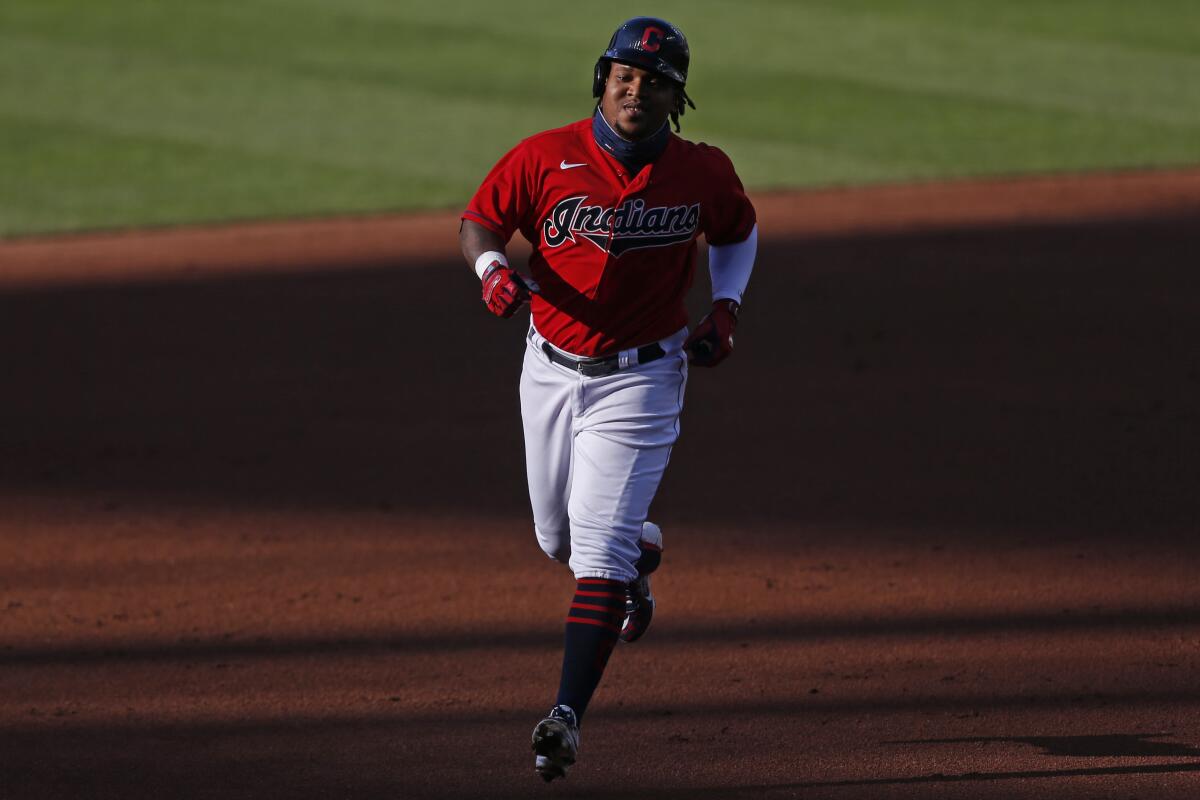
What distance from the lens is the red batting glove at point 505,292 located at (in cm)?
485

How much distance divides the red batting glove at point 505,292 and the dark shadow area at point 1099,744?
1.73 metres

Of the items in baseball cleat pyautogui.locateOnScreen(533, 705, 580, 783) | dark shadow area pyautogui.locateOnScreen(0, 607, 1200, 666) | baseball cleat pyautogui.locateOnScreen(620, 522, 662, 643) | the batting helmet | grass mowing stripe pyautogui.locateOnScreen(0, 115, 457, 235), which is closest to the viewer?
baseball cleat pyautogui.locateOnScreen(533, 705, 580, 783)

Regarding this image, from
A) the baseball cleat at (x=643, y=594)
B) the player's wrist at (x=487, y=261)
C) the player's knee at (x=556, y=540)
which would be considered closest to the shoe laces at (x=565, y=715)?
the player's knee at (x=556, y=540)

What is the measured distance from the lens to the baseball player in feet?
16.4

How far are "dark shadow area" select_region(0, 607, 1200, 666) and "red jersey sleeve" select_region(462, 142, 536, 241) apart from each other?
1.76m

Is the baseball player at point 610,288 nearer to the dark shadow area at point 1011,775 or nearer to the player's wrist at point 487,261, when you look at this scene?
the player's wrist at point 487,261

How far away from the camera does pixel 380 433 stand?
29.5ft

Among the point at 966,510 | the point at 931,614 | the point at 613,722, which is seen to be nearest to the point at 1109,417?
the point at 966,510

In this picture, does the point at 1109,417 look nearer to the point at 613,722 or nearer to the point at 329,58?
the point at 613,722

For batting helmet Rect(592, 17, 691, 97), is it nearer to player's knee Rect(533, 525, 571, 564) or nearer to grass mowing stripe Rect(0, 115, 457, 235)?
player's knee Rect(533, 525, 571, 564)

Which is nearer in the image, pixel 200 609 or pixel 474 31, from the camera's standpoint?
pixel 200 609

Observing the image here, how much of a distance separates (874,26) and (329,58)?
21.4 feet

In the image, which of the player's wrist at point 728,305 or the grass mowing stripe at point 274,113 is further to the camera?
the grass mowing stripe at point 274,113

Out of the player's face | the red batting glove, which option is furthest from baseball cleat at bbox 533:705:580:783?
the player's face
